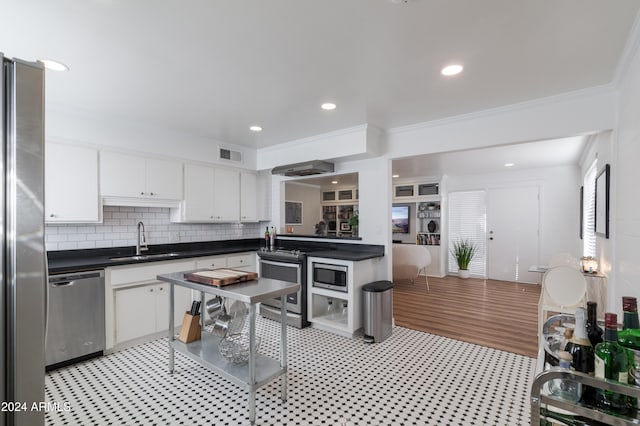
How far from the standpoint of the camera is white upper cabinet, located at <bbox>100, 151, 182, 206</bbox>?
11.1ft

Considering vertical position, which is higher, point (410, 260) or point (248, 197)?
point (248, 197)

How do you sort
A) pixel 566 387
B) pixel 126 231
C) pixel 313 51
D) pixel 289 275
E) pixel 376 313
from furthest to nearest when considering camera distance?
pixel 289 275
pixel 126 231
pixel 376 313
pixel 313 51
pixel 566 387

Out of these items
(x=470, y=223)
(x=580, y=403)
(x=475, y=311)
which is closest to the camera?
(x=580, y=403)

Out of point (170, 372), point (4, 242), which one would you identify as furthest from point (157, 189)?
point (4, 242)

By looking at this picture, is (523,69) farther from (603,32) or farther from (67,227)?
(67,227)

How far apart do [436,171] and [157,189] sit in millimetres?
5382

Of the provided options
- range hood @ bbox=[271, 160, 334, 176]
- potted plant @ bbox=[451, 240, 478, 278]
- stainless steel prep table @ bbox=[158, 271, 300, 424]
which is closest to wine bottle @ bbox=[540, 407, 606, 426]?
stainless steel prep table @ bbox=[158, 271, 300, 424]

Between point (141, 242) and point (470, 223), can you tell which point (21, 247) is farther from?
point (470, 223)

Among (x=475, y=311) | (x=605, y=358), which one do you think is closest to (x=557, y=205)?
(x=475, y=311)

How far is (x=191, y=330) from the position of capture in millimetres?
2662

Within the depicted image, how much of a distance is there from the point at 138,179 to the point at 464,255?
653 cm

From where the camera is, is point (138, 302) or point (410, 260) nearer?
point (138, 302)

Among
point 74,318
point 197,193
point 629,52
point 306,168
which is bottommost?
point 74,318

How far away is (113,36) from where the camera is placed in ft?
6.19
